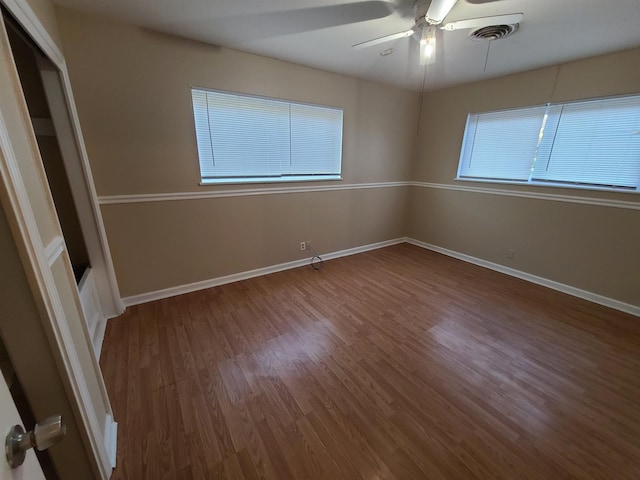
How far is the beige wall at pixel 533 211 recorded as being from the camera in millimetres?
2508

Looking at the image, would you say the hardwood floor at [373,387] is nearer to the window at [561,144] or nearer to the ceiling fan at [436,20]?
the window at [561,144]

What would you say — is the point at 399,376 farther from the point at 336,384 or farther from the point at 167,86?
the point at 167,86

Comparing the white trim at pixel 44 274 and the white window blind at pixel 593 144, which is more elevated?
the white window blind at pixel 593 144

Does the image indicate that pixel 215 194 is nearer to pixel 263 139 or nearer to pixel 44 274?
pixel 263 139

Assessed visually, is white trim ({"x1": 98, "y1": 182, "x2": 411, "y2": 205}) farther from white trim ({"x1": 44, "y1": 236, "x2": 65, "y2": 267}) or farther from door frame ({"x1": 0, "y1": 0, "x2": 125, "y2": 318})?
white trim ({"x1": 44, "y1": 236, "x2": 65, "y2": 267})

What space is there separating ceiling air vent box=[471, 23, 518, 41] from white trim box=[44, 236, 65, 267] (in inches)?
117

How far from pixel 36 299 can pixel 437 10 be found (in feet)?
7.42

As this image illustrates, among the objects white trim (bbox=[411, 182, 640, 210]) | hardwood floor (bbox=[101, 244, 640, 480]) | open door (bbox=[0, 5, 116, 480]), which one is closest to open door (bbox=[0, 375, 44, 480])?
open door (bbox=[0, 5, 116, 480])

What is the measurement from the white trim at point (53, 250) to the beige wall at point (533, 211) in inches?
164

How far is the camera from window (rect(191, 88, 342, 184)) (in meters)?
2.59

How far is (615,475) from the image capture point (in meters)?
1.24

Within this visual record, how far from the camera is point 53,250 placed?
1.01 meters

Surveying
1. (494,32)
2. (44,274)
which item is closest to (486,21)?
(494,32)

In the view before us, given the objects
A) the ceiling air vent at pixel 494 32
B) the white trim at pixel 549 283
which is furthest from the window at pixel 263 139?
the white trim at pixel 549 283
